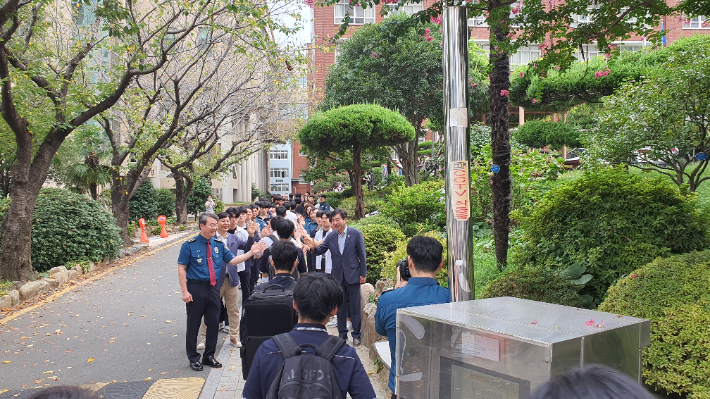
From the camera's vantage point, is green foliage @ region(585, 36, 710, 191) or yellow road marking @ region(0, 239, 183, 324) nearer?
green foliage @ region(585, 36, 710, 191)

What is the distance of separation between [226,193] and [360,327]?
137 feet

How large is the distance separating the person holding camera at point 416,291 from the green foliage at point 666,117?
282 inches

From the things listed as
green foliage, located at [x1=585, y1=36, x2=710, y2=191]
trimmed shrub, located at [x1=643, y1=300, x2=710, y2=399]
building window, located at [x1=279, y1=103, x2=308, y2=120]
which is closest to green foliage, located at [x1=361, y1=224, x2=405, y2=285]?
green foliage, located at [x1=585, y1=36, x2=710, y2=191]

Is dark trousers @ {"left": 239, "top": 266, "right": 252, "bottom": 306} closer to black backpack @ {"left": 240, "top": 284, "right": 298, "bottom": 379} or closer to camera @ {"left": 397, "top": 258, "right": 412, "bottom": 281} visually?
black backpack @ {"left": 240, "top": 284, "right": 298, "bottom": 379}

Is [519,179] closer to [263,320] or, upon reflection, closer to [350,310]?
[350,310]

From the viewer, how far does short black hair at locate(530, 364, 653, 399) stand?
1.27m

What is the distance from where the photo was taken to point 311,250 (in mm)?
8688

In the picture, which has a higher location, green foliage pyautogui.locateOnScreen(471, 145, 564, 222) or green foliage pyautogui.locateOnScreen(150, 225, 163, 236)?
green foliage pyautogui.locateOnScreen(471, 145, 564, 222)

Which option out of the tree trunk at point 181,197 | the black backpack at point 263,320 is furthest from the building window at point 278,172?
the black backpack at point 263,320

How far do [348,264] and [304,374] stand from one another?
15.9 feet

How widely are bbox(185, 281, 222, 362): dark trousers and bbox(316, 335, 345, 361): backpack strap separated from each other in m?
4.01

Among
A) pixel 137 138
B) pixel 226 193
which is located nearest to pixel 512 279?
pixel 137 138

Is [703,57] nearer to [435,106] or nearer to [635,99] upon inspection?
[635,99]

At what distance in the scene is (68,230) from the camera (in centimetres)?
1303
